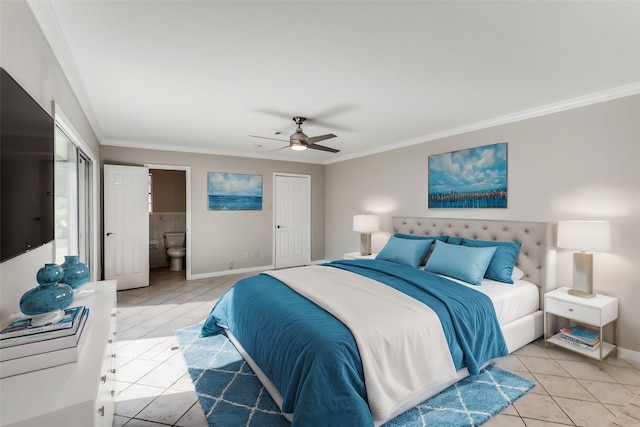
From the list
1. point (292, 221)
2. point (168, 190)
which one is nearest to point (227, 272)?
point (292, 221)

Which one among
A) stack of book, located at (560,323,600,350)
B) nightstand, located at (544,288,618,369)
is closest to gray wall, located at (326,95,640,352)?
nightstand, located at (544,288,618,369)

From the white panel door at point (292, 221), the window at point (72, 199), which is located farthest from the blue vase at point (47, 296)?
the white panel door at point (292, 221)

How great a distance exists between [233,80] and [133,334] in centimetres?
272

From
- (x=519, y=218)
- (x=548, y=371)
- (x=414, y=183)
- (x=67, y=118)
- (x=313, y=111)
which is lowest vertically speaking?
(x=548, y=371)

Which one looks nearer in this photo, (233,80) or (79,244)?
(233,80)

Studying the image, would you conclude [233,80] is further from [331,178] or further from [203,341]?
[331,178]

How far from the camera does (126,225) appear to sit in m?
4.66

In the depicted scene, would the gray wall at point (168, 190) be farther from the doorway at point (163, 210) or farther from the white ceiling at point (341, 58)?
the white ceiling at point (341, 58)

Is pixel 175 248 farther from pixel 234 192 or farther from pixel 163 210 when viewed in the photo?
pixel 234 192

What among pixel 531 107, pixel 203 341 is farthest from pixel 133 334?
pixel 531 107

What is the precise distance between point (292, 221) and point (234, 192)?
4.43ft

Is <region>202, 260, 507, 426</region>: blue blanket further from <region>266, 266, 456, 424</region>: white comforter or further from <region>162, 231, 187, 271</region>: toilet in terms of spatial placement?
<region>162, 231, 187, 271</region>: toilet

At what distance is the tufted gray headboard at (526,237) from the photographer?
302 cm

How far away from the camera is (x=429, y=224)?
165 inches
